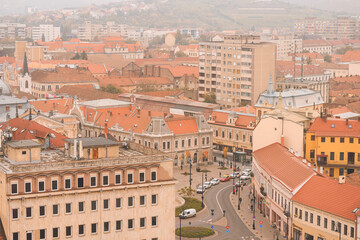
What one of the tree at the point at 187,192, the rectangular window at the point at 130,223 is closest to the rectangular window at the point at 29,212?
the rectangular window at the point at 130,223

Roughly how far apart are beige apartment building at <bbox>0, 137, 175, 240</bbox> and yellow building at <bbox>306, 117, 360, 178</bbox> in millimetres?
34645

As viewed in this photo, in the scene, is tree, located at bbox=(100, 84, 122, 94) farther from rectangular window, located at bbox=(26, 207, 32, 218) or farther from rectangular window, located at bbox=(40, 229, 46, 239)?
rectangular window, located at bbox=(26, 207, 32, 218)

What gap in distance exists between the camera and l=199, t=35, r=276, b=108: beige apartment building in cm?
17000

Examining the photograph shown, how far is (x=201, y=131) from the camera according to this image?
12056cm

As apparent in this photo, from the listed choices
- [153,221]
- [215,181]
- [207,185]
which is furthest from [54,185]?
[215,181]

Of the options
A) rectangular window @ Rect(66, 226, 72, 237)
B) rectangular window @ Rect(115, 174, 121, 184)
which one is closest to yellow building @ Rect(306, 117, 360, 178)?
rectangular window @ Rect(115, 174, 121, 184)

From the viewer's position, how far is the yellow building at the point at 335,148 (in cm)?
9594

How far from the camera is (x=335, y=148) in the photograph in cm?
9669

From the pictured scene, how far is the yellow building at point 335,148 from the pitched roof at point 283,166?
494 cm

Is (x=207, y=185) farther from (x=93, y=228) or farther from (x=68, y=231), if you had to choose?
(x=68, y=231)

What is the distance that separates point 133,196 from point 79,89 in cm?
11257

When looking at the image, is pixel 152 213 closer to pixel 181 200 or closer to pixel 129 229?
pixel 129 229

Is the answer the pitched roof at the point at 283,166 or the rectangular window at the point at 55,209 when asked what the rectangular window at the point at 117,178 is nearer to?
the rectangular window at the point at 55,209

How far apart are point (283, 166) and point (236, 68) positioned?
89492 mm
